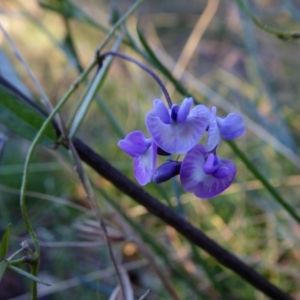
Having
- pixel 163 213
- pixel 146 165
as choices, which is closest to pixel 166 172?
pixel 146 165

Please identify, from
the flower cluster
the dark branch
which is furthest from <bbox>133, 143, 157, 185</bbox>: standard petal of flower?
the dark branch

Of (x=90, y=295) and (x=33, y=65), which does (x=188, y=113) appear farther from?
(x=33, y=65)

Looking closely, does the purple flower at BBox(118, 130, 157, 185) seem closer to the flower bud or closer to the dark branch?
the flower bud

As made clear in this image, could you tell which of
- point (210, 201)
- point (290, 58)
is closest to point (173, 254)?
point (210, 201)

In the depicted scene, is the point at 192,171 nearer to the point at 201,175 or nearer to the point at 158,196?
the point at 201,175

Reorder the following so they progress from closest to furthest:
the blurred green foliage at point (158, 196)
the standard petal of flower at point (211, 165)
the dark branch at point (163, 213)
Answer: the standard petal of flower at point (211, 165)
the dark branch at point (163, 213)
the blurred green foliage at point (158, 196)

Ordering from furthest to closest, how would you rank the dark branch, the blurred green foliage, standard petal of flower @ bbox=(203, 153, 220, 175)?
the blurred green foliage < the dark branch < standard petal of flower @ bbox=(203, 153, 220, 175)

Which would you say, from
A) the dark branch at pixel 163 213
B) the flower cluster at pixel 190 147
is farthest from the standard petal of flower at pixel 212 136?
the dark branch at pixel 163 213

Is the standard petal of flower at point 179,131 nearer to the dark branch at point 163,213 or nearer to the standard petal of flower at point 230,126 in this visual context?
the standard petal of flower at point 230,126
